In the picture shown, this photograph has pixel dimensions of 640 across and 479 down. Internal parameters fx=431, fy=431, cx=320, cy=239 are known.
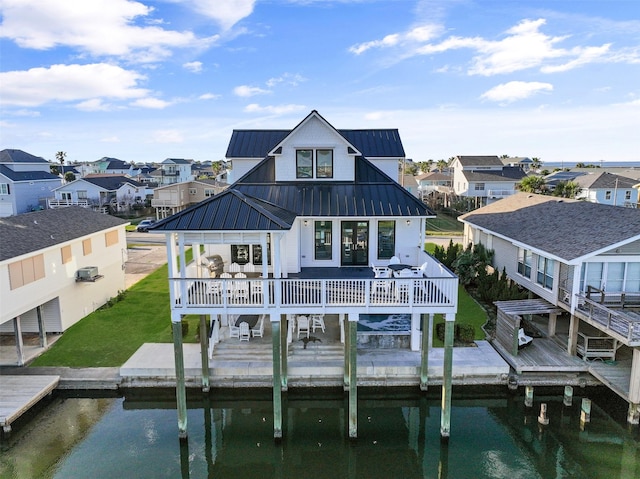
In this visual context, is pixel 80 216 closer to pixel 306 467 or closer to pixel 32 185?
pixel 306 467

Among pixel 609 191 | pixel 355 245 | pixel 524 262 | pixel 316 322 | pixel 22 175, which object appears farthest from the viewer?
pixel 609 191

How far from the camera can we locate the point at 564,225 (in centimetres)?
2172

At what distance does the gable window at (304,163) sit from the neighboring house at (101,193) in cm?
5229

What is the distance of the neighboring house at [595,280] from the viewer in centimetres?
1588

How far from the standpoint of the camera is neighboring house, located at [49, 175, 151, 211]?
204 ft

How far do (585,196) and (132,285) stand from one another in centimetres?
6136

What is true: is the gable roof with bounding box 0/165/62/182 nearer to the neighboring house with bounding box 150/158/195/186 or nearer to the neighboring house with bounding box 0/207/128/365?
the neighboring house with bounding box 150/158/195/186

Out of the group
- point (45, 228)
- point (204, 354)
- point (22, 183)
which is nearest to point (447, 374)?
point (204, 354)

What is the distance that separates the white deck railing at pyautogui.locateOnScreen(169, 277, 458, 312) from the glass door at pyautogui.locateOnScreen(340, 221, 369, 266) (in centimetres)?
460

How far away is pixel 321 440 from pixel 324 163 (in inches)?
464

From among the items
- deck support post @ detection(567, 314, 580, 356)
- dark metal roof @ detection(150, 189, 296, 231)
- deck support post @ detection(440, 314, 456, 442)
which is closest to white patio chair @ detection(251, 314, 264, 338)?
dark metal roof @ detection(150, 189, 296, 231)

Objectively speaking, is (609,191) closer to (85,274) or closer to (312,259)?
(312,259)

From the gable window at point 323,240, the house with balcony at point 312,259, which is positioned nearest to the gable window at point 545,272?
the house with balcony at point 312,259

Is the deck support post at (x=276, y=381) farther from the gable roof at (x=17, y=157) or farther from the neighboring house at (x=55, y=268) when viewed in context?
the gable roof at (x=17, y=157)
